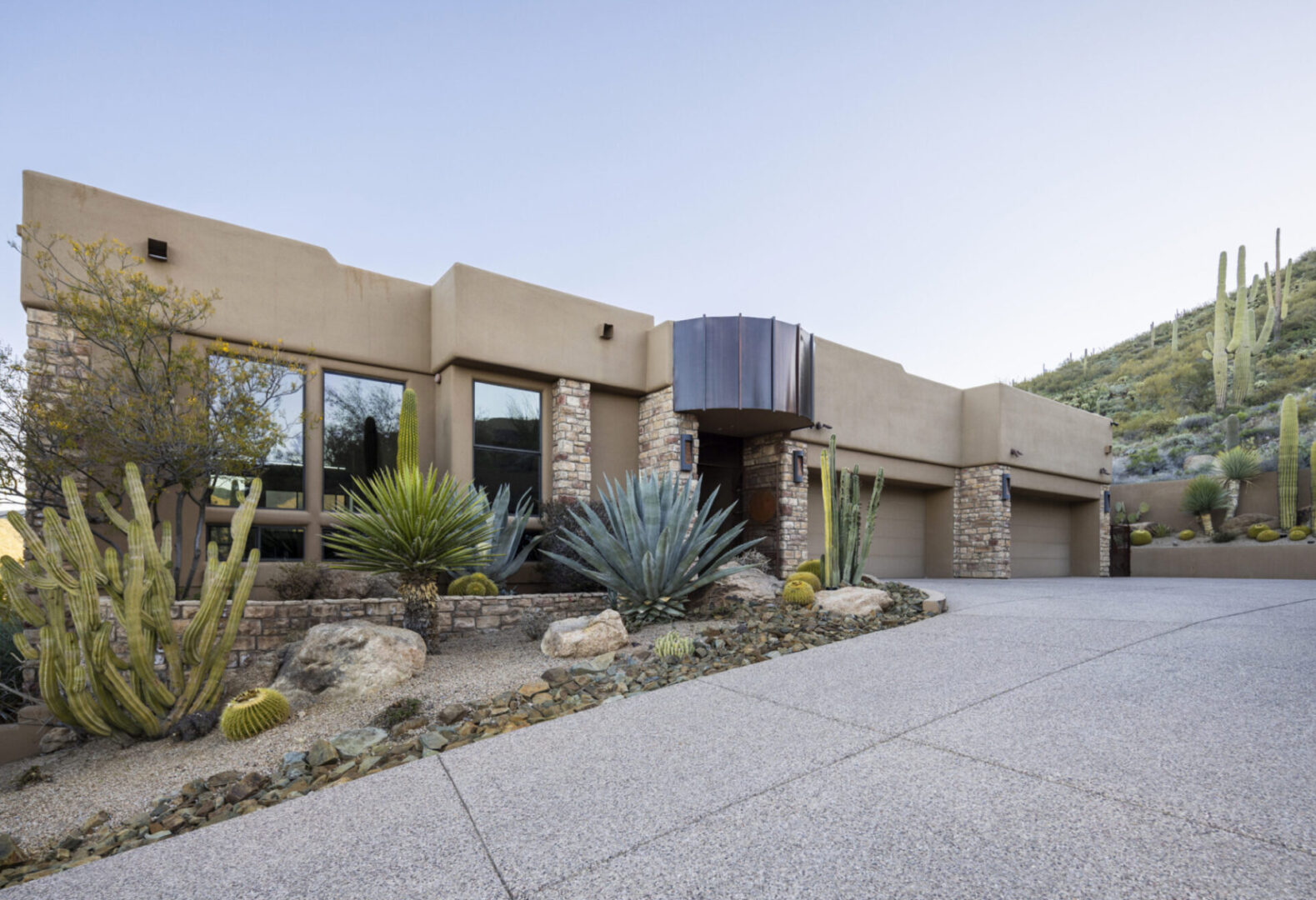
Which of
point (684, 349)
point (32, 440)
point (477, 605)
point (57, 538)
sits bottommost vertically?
point (477, 605)

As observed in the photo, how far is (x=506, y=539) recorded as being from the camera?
9211mm

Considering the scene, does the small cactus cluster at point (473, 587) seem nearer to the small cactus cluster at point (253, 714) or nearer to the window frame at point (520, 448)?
the window frame at point (520, 448)

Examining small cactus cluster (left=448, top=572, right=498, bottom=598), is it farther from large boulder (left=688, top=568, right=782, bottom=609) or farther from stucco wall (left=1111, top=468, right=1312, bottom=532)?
stucco wall (left=1111, top=468, right=1312, bottom=532)

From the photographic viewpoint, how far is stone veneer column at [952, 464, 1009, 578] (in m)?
14.7

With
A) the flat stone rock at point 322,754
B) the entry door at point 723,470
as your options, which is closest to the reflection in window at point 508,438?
the entry door at point 723,470

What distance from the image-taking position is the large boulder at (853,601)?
662 cm

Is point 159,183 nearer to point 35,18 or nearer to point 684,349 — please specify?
point 35,18

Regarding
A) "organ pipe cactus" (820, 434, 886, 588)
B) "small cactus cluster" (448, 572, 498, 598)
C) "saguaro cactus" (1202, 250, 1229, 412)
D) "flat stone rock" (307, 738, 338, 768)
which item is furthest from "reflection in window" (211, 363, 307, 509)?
"saguaro cactus" (1202, 250, 1229, 412)

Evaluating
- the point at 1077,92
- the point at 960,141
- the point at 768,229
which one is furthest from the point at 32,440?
the point at 1077,92

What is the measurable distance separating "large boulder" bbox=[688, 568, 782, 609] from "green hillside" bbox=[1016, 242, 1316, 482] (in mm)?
19505

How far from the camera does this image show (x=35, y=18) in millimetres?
7156

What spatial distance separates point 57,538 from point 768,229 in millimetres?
12956

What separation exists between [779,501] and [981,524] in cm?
626

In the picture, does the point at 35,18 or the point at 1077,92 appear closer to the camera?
the point at 35,18
